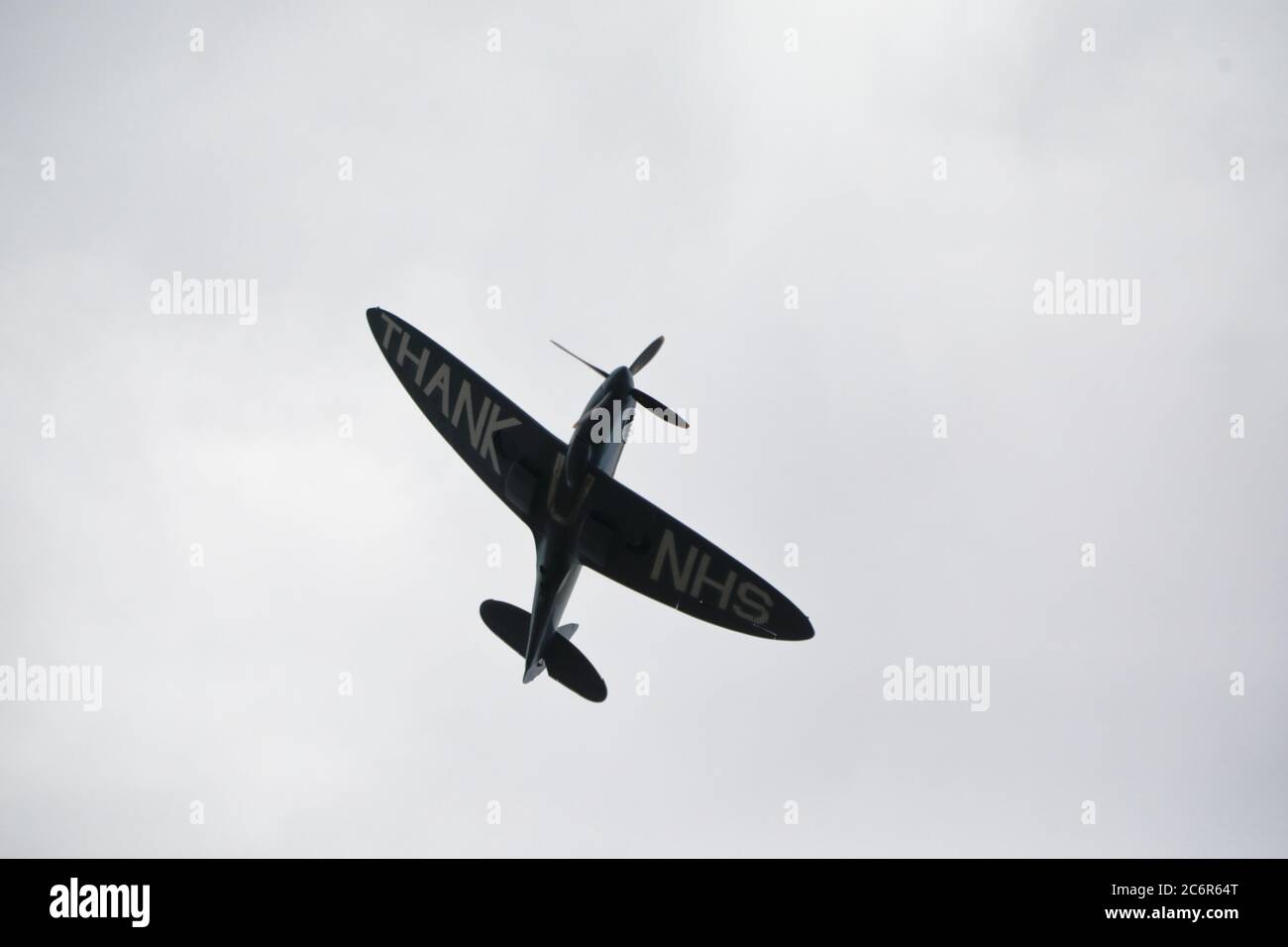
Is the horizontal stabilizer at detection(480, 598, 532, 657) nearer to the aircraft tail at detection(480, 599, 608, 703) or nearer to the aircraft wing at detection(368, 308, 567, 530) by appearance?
the aircraft tail at detection(480, 599, 608, 703)

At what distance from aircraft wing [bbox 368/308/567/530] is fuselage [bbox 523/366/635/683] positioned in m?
0.59

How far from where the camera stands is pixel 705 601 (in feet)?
61.7

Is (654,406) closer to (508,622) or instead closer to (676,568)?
(676,568)

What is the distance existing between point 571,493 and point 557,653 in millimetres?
5140

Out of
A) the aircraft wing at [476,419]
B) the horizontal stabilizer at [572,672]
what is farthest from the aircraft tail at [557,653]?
the aircraft wing at [476,419]

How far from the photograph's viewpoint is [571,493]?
17.4 m

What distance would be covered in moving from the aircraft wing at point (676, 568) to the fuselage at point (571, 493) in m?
0.33

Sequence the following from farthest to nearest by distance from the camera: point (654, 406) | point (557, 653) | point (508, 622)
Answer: point (508, 622)
point (557, 653)
point (654, 406)

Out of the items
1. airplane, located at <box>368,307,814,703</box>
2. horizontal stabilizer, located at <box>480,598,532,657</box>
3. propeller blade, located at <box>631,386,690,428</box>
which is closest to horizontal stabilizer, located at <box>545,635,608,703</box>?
horizontal stabilizer, located at <box>480,598,532,657</box>

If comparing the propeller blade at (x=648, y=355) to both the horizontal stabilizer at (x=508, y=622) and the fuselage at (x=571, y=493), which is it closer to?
the fuselage at (x=571, y=493)

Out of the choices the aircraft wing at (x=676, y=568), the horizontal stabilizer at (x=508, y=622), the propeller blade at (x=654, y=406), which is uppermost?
the propeller blade at (x=654, y=406)

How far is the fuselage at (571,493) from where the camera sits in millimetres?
16641

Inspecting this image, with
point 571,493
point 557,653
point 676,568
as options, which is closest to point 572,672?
point 557,653
